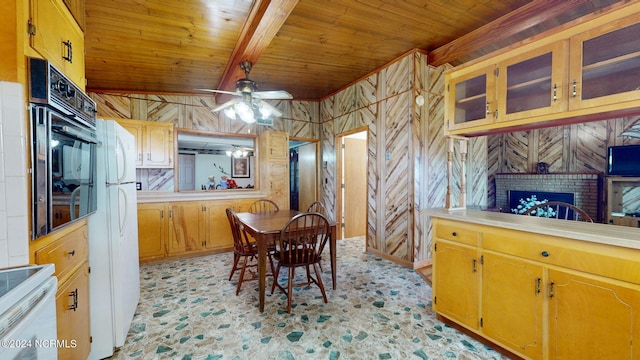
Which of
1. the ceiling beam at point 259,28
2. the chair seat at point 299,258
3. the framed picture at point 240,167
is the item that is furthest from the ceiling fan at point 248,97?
the framed picture at point 240,167

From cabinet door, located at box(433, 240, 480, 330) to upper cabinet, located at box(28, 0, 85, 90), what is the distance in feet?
8.94

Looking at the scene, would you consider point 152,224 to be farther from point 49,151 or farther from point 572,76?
point 572,76

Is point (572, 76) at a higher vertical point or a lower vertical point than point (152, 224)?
higher

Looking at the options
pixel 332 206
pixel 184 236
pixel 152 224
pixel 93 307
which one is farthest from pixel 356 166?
pixel 93 307

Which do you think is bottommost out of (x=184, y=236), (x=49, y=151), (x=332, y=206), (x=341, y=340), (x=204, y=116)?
(x=341, y=340)

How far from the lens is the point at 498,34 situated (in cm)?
262

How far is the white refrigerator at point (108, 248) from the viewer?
1.69 meters

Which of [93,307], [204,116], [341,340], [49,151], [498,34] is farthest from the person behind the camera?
[204,116]

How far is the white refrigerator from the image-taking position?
66.6 inches

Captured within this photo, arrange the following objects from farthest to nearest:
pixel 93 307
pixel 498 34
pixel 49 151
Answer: pixel 498 34 < pixel 93 307 < pixel 49 151

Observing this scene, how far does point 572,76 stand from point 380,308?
2252 mm

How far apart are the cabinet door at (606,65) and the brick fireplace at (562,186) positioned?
4753mm

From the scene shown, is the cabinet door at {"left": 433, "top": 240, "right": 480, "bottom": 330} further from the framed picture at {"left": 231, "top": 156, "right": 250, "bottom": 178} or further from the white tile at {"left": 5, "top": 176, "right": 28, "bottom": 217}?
the framed picture at {"left": 231, "top": 156, "right": 250, "bottom": 178}

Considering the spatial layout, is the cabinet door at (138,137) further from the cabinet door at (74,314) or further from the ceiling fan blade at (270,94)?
the cabinet door at (74,314)
